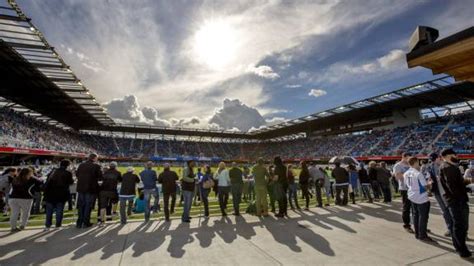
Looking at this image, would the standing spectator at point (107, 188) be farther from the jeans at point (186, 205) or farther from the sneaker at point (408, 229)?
the sneaker at point (408, 229)

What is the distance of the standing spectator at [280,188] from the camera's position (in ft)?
24.7

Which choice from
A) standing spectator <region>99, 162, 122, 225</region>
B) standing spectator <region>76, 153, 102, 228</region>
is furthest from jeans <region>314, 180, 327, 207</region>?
standing spectator <region>76, 153, 102, 228</region>

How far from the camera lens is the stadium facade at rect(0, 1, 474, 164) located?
19109mm

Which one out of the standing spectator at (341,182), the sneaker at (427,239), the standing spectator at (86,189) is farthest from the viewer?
the standing spectator at (341,182)

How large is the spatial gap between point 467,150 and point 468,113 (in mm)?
10252

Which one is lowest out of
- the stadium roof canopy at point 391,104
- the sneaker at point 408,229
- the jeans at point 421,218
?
the sneaker at point 408,229

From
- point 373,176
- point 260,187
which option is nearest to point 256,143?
point 373,176

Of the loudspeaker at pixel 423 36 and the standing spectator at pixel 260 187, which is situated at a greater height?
the loudspeaker at pixel 423 36

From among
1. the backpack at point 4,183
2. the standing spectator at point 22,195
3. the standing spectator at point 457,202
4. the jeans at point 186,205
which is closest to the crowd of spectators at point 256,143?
the backpack at point 4,183

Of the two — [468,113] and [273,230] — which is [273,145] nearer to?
[468,113]

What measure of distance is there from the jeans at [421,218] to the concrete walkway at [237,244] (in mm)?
213

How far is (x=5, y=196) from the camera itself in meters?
9.30

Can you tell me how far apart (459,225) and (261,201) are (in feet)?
16.0

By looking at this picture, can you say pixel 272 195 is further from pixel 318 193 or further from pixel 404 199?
pixel 404 199
